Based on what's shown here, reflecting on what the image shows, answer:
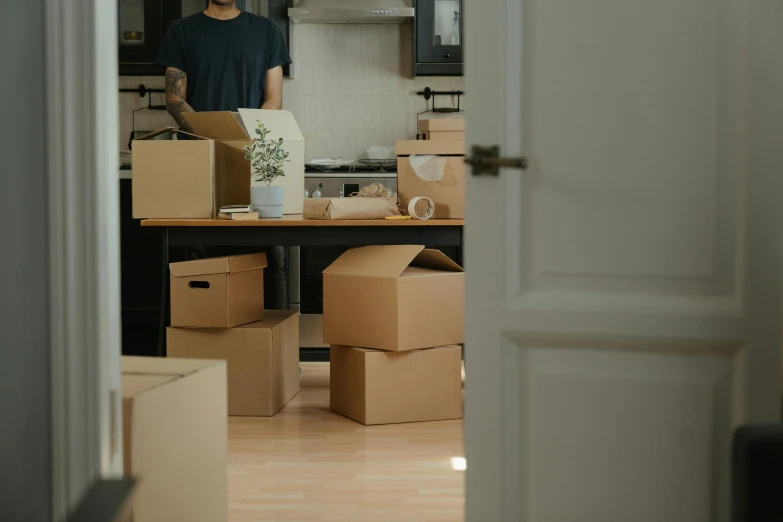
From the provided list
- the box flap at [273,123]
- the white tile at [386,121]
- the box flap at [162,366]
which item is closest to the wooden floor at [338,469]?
the box flap at [162,366]

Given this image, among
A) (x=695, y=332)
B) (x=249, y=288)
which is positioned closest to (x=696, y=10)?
(x=695, y=332)

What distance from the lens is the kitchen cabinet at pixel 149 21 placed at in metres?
5.16

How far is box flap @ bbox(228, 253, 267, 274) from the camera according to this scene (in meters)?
3.32

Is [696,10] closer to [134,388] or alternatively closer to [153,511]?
[134,388]

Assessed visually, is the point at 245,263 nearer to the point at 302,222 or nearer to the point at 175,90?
the point at 302,222

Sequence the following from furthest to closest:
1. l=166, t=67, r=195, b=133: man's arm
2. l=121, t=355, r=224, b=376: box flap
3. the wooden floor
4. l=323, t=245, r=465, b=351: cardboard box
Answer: l=166, t=67, r=195, b=133: man's arm < l=323, t=245, r=465, b=351: cardboard box < the wooden floor < l=121, t=355, r=224, b=376: box flap

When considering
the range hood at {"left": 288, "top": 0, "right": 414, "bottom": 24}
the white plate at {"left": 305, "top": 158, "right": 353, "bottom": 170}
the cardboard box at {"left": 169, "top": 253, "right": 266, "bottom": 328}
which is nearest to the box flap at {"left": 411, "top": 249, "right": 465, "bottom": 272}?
the cardboard box at {"left": 169, "top": 253, "right": 266, "bottom": 328}

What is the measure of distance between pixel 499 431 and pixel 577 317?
0.82ft

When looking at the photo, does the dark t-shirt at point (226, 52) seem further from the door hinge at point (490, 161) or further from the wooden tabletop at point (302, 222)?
the door hinge at point (490, 161)

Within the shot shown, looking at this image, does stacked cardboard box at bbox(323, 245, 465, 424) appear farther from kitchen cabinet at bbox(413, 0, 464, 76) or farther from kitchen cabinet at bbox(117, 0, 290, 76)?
kitchen cabinet at bbox(117, 0, 290, 76)

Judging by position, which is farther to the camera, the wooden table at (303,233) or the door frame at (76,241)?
the wooden table at (303,233)

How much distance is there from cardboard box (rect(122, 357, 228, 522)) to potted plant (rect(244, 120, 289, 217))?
1585mm

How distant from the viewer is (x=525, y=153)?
1.56m

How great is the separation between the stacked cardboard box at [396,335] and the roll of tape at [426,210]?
136 millimetres
